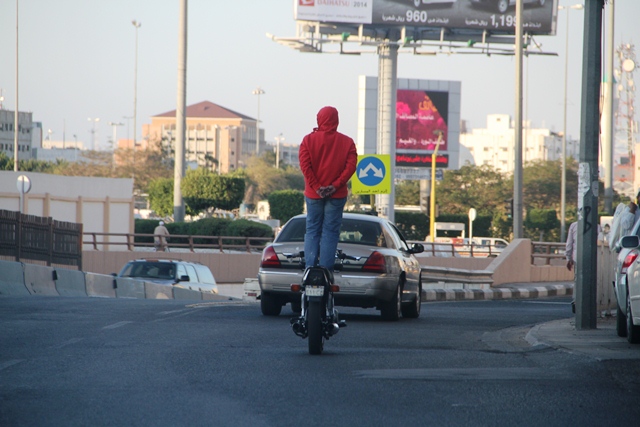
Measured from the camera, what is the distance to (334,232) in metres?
9.63

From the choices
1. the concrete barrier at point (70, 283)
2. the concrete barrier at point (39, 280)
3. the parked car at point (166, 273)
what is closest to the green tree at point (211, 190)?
the parked car at point (166, 273)

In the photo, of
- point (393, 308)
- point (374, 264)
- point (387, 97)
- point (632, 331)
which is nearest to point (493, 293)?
point (393, 308)

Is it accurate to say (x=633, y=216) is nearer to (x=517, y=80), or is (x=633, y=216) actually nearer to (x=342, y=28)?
(x=517, y=80)

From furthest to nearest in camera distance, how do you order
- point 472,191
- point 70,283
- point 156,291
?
point 472,191 < point 156,291 < point 70,283

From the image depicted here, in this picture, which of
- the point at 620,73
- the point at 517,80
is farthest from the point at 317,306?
the point at 620,73

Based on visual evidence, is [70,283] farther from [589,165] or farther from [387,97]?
[387,97]

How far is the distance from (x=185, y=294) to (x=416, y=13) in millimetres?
36065

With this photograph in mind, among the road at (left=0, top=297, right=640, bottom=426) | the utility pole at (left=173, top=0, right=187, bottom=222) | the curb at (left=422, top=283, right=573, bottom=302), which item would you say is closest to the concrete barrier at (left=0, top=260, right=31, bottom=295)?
the road at (left=0, top=297, right=640, bottom=426)

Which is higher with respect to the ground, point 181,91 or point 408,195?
point 181,91

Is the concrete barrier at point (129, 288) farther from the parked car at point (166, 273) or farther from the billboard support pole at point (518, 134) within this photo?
the billboard support pole at point (518, 134)

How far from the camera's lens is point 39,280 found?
71.6ft

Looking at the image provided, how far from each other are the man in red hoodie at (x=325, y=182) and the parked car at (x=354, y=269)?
3.87 meters

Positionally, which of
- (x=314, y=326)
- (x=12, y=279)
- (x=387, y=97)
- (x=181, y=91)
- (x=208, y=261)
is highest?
(x=387, y=97)

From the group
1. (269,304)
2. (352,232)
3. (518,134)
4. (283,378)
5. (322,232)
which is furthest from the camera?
(518,134)
